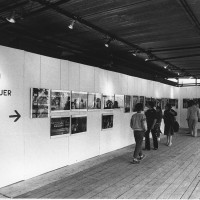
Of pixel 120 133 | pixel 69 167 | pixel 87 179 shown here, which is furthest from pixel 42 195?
pixel 120 133

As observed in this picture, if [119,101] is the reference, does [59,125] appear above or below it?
below

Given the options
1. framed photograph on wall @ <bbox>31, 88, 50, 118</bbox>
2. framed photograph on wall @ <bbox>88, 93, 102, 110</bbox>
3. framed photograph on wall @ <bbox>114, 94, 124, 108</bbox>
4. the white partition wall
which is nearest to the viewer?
the white partition wall

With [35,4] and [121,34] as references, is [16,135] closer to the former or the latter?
[35,4]

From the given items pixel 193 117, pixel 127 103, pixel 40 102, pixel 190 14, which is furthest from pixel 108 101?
pixel 193 117

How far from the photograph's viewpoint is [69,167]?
7059 mm

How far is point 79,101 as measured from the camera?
770 cm

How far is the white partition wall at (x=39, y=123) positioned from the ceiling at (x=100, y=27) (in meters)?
0.95

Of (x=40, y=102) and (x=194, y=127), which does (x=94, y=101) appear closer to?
(x=40, y=102)

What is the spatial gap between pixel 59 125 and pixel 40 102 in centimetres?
96

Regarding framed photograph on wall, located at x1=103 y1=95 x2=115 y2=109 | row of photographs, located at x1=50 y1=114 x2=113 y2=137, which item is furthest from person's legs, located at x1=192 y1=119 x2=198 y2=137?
row of photographs, located at x1=50 y1=114 x2=113 y2=137

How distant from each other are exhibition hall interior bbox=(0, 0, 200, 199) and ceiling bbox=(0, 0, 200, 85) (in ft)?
0.08

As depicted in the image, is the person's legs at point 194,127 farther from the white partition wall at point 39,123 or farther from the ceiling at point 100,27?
the white partition wall at point 39,123

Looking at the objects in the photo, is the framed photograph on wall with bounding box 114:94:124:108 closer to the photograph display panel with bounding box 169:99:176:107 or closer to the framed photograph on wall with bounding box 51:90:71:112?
the framed photograph on wall with bounding box 51:90:71:112

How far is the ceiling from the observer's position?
524cm
